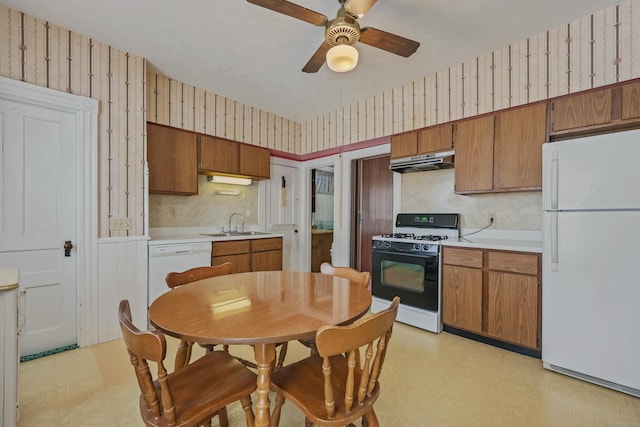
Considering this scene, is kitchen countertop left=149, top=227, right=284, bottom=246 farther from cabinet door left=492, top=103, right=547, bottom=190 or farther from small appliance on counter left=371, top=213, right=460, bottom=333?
cabinet door left=492, top=103, right=547, bottom=190

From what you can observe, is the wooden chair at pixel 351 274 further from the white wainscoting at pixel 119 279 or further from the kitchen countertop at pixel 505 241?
the white wainscoting at pixel 119 279

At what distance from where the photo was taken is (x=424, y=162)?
10.3ft

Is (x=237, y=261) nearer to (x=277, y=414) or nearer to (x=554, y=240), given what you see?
(x=277, y=414)

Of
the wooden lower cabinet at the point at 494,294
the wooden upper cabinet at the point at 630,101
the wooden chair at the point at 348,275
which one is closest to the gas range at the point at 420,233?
the wooden lower cabinet at the point at 494,294

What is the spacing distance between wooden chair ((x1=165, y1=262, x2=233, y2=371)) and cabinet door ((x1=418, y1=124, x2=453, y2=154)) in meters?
2.41

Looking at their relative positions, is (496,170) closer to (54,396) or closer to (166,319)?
(166,319)

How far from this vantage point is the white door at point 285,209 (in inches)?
178

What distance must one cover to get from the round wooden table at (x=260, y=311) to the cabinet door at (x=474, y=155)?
6.19 ft

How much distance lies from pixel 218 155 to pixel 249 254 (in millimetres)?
1326

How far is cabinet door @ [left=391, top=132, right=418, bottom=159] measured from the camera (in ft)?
10.7

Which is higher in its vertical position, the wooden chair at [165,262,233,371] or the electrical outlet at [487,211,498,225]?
the electrical outlet at [487,211,498,225]

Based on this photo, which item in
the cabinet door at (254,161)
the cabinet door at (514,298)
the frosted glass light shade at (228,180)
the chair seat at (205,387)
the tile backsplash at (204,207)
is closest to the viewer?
the chair seat at (205,387)

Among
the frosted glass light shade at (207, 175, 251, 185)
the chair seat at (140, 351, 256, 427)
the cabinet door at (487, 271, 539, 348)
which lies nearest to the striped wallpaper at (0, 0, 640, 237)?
the frosted glass light shade at (207, 175, 251, 185)

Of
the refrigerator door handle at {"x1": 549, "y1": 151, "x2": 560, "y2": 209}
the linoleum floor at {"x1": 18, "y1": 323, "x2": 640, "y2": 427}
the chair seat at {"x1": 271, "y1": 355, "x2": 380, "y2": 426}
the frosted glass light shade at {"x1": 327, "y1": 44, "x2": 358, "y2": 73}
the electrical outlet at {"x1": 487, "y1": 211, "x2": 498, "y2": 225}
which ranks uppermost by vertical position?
the frosted glass light shade at {"x1": 327, "y1": 44, "x2": 358, "y2": 73}
